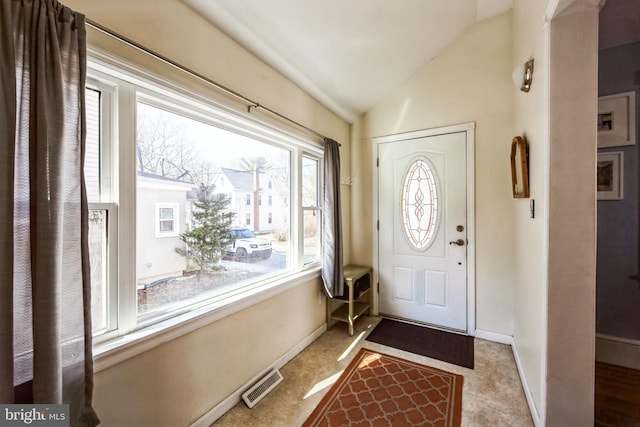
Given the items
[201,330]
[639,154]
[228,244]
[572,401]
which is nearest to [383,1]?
[228,244]

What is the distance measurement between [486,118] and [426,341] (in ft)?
7.41

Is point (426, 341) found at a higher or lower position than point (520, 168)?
lower

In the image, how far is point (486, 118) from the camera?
262cm

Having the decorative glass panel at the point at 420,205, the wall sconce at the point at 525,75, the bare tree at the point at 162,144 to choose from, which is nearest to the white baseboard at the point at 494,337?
the decorative glass panel at the point at 420,205

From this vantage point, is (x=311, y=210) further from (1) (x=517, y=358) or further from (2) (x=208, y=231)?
(1) (x=517, y=358)

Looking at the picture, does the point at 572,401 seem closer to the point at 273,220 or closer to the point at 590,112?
the point at 590,112

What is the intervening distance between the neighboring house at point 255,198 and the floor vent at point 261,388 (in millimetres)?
1098

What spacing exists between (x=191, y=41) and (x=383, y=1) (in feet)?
4.50

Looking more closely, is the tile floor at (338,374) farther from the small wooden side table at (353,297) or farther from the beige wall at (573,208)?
the beige wall at (573,208)

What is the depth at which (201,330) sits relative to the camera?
5.09ft

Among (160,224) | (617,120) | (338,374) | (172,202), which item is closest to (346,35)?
(172,202)

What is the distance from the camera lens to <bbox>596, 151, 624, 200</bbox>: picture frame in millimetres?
2162

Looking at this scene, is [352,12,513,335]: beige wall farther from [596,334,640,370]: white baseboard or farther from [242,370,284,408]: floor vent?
[242,370,284,408]: floor vent

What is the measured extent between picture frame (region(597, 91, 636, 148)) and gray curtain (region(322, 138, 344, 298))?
7.38 ft
